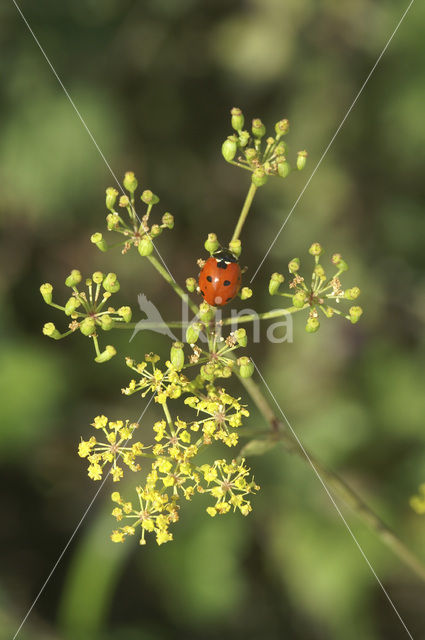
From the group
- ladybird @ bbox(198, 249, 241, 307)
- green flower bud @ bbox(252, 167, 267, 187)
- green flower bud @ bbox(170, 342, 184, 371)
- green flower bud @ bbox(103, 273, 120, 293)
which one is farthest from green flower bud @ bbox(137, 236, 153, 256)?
green flower bud @ bbox(252, 167, 267, 187)

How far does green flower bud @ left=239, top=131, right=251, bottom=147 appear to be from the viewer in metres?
2.64

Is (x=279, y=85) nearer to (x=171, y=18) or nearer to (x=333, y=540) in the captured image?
(x=171, y=18)

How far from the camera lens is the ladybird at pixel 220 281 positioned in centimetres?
266

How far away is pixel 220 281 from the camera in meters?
2.66

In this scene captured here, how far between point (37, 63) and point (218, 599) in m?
4.78

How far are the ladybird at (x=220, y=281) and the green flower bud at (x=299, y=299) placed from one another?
1.08ft

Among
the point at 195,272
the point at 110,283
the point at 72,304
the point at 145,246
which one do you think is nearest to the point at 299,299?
the point at 145,246

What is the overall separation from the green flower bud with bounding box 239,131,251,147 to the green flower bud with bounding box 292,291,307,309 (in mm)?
749

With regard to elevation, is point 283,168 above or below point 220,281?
above

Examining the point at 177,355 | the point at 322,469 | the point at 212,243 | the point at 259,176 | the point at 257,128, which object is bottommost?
the point at 322,469

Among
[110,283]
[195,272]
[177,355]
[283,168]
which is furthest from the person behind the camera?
[195,272]

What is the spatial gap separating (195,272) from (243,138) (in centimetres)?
315

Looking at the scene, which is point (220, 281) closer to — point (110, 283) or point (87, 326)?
point (110, 283)

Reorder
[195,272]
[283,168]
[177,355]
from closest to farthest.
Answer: [177,355] < [283,168] < [195,272]
